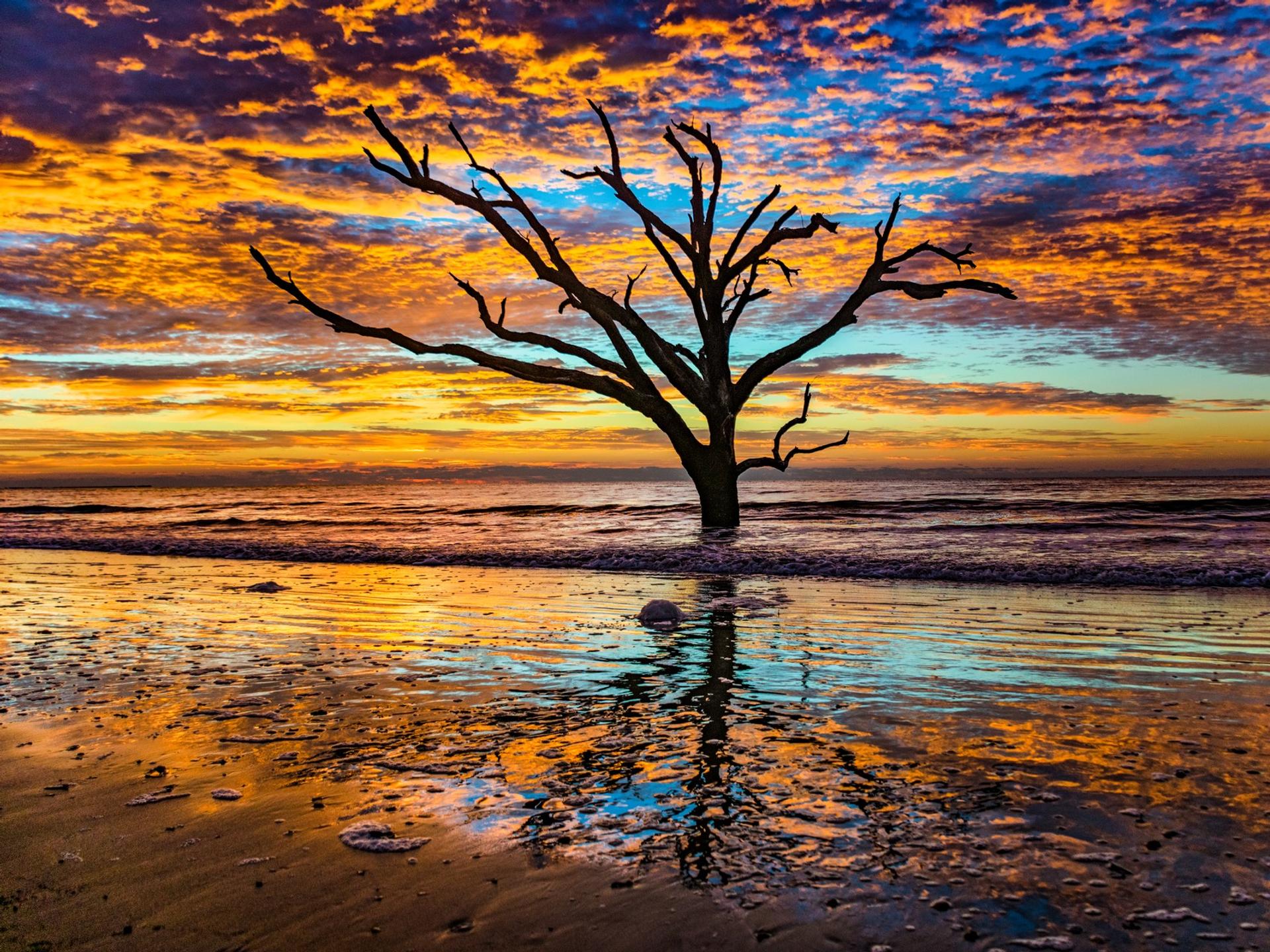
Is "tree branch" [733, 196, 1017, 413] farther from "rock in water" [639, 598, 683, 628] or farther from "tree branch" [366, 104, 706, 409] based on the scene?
"rock in water" [639, 598, 683, 628]

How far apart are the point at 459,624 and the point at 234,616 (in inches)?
94.1

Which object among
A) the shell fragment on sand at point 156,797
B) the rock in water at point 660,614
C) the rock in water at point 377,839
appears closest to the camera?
the rock in water at point 377,839

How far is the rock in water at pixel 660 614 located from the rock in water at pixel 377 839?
14.6 ft

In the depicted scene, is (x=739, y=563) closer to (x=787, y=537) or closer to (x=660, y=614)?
(x=787, y=537)

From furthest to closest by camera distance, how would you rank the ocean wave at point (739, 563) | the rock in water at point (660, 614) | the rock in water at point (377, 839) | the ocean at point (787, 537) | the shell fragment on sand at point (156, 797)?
the ocean at point (787, 537), the ocean wave at point (739, 563), the rock in water at point (660, 614), the shell fragment on sand at point (156, 797), the rock in water at point (377, 839)

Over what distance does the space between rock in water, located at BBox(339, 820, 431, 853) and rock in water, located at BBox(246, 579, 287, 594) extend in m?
7.98

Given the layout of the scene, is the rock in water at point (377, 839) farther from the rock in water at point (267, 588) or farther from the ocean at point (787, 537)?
the ocean at point (787, 537)

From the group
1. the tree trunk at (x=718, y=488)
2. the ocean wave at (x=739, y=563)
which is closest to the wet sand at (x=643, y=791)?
the ocean wave at (x=739, y=563)

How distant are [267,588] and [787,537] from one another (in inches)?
386

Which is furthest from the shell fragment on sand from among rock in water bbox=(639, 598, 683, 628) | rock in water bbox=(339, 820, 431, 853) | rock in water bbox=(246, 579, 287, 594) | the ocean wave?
the ocean wave

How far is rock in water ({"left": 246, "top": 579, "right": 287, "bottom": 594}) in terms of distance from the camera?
9.92 m

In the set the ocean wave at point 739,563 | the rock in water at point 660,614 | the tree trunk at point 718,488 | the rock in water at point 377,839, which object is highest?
the tree trunk at point 718,488

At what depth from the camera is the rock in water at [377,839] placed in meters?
2.48

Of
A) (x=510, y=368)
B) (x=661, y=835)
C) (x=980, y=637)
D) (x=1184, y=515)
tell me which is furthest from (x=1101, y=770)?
(x=1184, y=515)
